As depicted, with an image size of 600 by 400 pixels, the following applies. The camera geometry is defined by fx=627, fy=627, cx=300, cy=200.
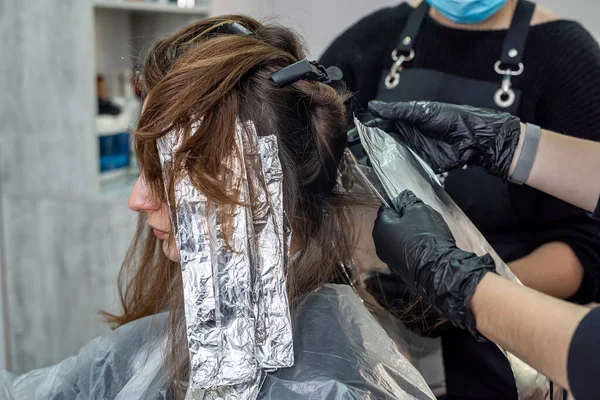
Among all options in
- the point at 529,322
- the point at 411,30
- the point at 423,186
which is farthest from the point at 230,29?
the point at 529,322

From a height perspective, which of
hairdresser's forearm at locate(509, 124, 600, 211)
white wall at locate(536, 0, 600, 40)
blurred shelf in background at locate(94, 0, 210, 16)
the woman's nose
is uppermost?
white wall at locate(536, 0, 600, 40)

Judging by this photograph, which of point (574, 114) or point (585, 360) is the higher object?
point (574, 114)

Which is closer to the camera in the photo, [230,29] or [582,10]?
[230,29]

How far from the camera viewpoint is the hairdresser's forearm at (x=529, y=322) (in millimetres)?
679

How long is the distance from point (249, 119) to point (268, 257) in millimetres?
217

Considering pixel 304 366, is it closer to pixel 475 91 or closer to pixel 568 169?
pixel 568 169

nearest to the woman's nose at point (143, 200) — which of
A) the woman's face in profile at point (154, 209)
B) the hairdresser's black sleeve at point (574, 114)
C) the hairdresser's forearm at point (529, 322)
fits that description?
the woman's face in profile at point (154, 209)

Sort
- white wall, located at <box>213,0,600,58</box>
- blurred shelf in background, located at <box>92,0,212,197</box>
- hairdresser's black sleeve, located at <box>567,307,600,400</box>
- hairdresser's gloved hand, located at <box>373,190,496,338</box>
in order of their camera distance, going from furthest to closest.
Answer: blurred shelf in background, located at <box>92,0,212,197</box>, white wall, located at <box>213,0,600,58</box>, hairdresser's gloved hand, located at <box>373,190,496,338</box>, hairdresser's black sleeve, located at <box>567,307,600,400</box>

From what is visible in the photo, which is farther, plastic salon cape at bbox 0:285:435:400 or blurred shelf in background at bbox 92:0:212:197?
blurred shelf in background at bbox 92:0:212:197

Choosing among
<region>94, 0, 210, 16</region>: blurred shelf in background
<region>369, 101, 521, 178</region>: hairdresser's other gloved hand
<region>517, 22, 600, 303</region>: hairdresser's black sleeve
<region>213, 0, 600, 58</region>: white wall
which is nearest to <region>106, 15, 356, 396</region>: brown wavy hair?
<region>369, 101, 521, 178</region>: hairdresser's other gloved hand

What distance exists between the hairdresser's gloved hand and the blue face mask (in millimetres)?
551

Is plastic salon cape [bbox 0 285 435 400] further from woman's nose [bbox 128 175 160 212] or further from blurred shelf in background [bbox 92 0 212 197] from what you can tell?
blurred shelf in background [bbox 92 0 212 197]

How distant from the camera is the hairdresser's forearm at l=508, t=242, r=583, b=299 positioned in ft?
4.25

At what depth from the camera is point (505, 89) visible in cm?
131
